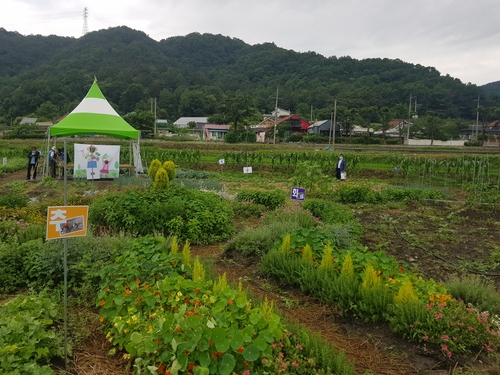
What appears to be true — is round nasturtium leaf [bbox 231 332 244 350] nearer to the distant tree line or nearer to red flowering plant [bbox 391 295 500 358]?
red flowering plant [bbox 391 295 500 358]

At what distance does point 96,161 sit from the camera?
1453 cm

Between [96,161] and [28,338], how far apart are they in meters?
12.8

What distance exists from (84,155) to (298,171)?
913 centimetres

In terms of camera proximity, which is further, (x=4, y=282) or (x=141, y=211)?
(x=141, y=211)

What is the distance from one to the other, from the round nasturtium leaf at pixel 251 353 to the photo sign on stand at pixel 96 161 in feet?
44.2

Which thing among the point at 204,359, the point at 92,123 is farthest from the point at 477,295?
the point at 92,123

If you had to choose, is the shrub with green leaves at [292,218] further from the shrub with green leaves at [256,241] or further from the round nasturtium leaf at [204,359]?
the round nasturtium leaf at [204,359]

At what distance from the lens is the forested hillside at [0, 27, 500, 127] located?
68188 mm

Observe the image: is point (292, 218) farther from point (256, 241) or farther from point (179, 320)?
point (179, 320)

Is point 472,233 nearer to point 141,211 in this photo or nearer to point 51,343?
point 141,211

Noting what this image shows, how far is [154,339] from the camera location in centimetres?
266

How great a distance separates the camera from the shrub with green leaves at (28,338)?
2496 mm

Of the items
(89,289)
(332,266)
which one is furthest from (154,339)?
(332,266)

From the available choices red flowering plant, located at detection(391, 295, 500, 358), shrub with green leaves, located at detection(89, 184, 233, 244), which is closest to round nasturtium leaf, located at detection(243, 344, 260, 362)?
red flowering plant, located at detection(391, 295, 500, 358)
